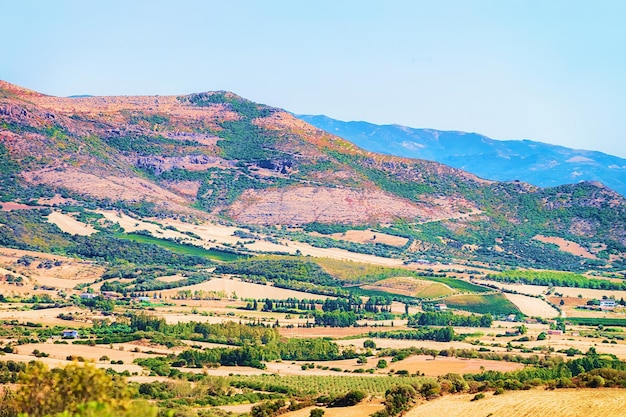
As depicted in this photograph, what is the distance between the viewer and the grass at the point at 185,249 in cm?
16788

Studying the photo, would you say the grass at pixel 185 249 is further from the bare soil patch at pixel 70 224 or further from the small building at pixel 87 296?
the small building at pixel 87 296

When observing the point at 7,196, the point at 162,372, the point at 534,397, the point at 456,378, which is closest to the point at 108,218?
the point at 7,196

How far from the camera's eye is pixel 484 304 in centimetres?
13625

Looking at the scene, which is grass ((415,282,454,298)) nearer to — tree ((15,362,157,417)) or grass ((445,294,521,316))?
grass ((445,294,521,316))

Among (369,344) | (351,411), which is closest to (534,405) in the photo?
(351,411)

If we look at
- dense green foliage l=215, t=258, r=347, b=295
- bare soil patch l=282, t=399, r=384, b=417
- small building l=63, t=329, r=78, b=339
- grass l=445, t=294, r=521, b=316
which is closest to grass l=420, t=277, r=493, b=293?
grass l=445, t=294, r=521, b=316

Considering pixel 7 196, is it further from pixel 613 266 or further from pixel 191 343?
pixel 613 266

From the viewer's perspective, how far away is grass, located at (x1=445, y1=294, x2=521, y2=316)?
13212cm

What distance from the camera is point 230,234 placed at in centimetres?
19000

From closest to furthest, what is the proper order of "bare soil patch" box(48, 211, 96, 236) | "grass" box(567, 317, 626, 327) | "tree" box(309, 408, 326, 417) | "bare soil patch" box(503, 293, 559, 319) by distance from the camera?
1. "tree" box(309, 408, 326, 417)
2. "grass" box(567, 317, 626, 327)
3. "bare soil patch" box(503, 293, 559, 319)
4. "bare soil patch" box(48, 211, 96, 236)

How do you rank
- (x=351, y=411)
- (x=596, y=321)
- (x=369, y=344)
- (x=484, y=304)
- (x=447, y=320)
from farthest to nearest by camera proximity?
(x=484, y=304), (x=596, y=321), (x=447, y=320), (x=369, y=344), (x=351, y=411)

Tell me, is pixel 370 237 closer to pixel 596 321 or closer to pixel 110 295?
pixel 596 321

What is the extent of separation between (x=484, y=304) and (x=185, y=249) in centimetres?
5631

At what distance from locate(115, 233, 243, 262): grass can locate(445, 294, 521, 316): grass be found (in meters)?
42.8
